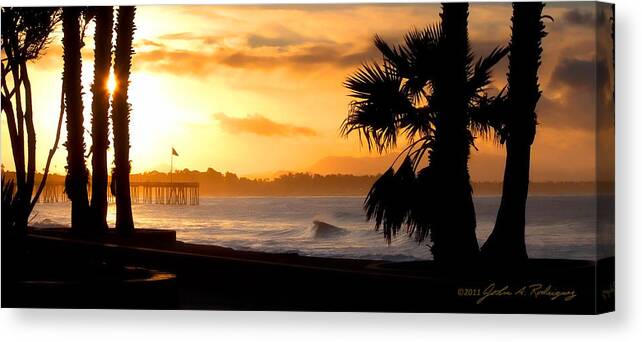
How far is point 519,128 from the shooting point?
28.9ft

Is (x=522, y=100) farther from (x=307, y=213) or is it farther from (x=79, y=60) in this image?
(x=79, y=60)

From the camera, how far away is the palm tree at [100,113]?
9.27 m

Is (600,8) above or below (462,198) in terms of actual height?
above

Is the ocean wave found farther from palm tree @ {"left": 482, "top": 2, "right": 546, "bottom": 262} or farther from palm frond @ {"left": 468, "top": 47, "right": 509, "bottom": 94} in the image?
palm frond @ {"left": 468, "top": 47, "right": 509, "bottom": 94}

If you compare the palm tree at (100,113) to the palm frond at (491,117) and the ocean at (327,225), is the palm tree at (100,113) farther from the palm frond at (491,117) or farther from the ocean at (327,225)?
the palm frond at (491,117)

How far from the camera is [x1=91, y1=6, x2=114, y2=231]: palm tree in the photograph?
30.4 ft

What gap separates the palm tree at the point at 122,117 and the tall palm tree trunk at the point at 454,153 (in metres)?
2.45

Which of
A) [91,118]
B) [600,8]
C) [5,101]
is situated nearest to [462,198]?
[600,8]

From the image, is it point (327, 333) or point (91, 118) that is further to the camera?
point (91, 118)

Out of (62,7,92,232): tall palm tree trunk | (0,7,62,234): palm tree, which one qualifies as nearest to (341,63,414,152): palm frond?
(62,7,92,232): tall palm tree trunk

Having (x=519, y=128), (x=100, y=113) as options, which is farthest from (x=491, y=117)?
(x=100, y=113)

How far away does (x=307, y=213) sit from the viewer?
884cm

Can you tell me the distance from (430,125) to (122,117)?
8.14ft

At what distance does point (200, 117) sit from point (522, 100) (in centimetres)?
249
